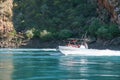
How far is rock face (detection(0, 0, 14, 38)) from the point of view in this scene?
424ft

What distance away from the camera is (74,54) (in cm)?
9025

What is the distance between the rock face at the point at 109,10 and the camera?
120438mm

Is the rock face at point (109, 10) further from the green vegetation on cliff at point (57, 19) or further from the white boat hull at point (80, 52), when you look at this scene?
the white boat hull at point (80, 52)

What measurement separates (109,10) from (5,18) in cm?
2777

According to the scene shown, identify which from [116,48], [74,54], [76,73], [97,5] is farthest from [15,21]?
[76,73]

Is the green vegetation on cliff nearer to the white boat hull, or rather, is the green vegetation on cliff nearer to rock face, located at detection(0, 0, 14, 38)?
rock face, located at detection(0, 0, 14, 38)

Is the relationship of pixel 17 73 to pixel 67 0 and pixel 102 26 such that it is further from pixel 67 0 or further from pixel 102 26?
pixel 67 0

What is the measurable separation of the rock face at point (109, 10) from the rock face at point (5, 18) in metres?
23.3

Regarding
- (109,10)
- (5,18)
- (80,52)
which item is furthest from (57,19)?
(80,52)

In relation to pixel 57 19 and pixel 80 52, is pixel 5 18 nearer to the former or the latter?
pixel 57 19

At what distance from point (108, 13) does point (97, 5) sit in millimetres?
7924

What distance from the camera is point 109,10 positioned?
124 meters

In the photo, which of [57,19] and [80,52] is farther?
[57,19]

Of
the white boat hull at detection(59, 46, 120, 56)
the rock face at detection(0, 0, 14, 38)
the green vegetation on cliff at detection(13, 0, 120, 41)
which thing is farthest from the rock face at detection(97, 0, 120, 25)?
the white boat hull at detection(59, 46, 120, 56)
